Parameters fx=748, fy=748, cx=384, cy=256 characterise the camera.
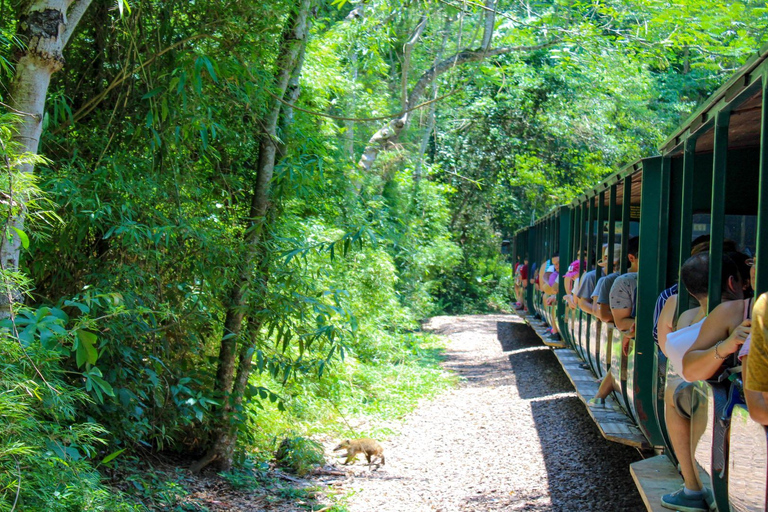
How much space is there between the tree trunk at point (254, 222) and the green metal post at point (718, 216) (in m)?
3.07

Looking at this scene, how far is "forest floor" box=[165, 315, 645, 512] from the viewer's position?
18.6 feet

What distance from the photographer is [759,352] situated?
7.45 ft

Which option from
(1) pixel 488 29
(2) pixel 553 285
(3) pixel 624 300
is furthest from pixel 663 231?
(1) pixel 488 29

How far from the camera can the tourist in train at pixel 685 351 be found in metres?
3.40

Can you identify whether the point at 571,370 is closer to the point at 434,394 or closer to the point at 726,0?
the point at 434,394

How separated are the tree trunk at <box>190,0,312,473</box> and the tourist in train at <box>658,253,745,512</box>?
2.84 m

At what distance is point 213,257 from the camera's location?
4777 mm

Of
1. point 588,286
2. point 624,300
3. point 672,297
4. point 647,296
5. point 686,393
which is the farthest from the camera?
point 588,286

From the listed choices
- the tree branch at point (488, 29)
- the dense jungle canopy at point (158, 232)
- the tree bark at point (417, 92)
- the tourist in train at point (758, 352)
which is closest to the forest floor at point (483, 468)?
the dense jungle canopy at point (158, 232)

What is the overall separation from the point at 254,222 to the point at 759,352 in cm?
392

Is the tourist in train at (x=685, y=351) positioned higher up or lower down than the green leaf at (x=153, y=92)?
lower down

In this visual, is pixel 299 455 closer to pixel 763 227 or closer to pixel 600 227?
pixel 600 227

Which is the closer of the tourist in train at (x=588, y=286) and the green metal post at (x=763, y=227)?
the green metal post at (x=763, y=227)

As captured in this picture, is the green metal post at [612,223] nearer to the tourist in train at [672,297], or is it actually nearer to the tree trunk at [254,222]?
the tourist in train at [672,297]
